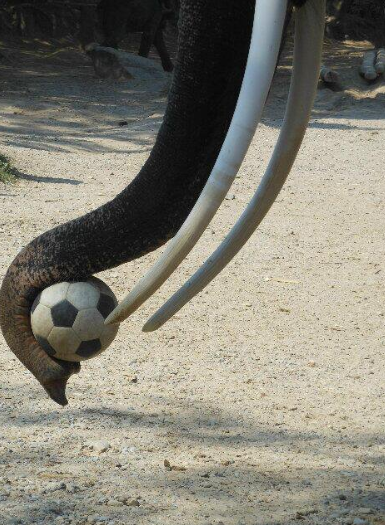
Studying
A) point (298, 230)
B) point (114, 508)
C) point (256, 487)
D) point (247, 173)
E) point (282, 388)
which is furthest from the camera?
point (247, 173)

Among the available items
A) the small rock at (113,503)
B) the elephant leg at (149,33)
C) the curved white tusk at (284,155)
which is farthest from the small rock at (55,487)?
the elephant leg at (149,33)

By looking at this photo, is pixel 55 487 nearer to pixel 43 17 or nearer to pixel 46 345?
pixel 46 345

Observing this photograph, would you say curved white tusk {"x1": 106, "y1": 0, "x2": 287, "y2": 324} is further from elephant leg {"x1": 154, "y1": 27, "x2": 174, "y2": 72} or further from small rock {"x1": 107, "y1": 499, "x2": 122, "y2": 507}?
elephant leg {"x1": 154, "y1": 27, "x2": 174, "y2": 72}

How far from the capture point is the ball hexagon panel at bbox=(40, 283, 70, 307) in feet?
6.51

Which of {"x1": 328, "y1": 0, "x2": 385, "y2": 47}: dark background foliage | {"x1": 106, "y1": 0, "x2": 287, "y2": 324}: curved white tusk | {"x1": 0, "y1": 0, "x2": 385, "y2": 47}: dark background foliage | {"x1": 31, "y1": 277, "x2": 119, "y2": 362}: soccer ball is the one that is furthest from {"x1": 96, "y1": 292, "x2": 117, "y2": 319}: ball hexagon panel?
{"x1": 328, "y1": 0, "x2": 385, "y2": 47}: dark background foliage

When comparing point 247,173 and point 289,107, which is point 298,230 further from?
point 289,107

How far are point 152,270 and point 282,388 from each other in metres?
2.27

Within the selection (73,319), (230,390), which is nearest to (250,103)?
(73,319)

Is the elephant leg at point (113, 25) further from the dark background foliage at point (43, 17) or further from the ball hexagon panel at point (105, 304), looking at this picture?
the ball hexagon panel at point (105, 304)

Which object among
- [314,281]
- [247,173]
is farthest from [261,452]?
[247,173]

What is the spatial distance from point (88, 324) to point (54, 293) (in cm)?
20

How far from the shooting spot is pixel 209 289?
491cm

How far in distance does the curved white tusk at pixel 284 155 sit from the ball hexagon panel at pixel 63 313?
300mm

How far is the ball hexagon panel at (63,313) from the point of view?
1982 mm
